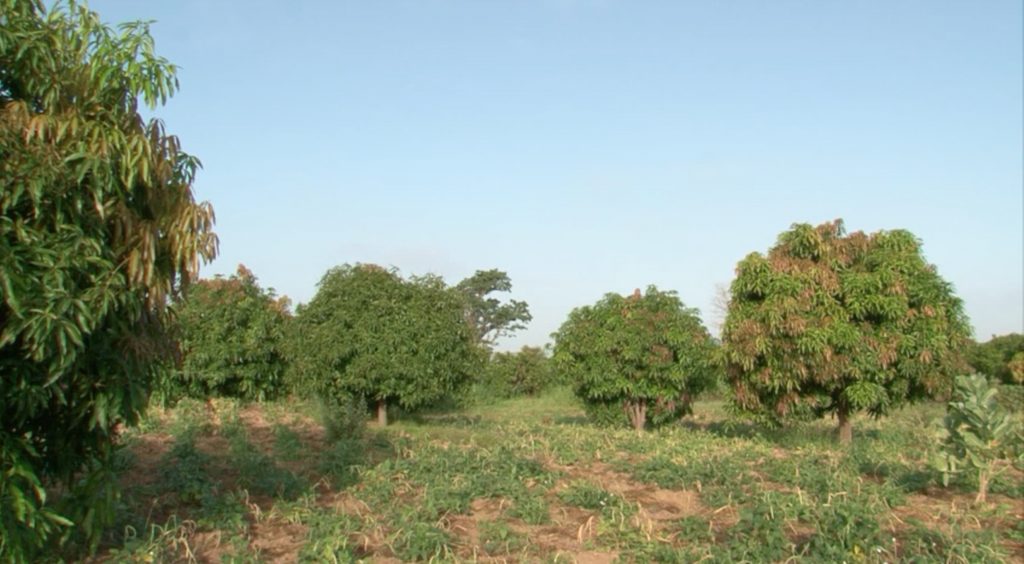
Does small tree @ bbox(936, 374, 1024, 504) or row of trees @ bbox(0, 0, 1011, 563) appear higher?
row of trees @ bbox(0, 0, 1011, 563)

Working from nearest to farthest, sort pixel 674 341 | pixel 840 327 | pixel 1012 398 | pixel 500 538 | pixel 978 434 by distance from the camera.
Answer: pixel 500 538 < pixel 978 434 < pixel 840 327 < pixel 674 341 < pixel 1012 398

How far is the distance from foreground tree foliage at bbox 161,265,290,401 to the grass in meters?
4.62

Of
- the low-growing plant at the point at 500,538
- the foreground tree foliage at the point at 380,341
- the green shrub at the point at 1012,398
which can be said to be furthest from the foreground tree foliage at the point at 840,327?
the green shrub at the point at 1012,398

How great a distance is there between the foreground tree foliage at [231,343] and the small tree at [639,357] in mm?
6085

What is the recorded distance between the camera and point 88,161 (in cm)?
552

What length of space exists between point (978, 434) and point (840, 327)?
405cm

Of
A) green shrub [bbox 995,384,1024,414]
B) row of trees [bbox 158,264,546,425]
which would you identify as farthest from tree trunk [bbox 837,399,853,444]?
green shrub [bbox 995,384,1024,414]

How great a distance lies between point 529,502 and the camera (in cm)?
841

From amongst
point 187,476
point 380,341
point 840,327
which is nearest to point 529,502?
point 187,476

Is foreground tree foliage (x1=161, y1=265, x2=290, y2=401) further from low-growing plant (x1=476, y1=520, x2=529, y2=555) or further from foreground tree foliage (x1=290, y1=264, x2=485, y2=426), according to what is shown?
low-growing plant (x1=476, y1=520, x2=529, y2=555)

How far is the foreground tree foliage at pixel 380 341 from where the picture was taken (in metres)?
15.1

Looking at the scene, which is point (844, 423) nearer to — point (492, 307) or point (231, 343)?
point (231, 343)

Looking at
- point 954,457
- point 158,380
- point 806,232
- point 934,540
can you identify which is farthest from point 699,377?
point 158,380

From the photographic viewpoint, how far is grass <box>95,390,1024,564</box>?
6859mm
